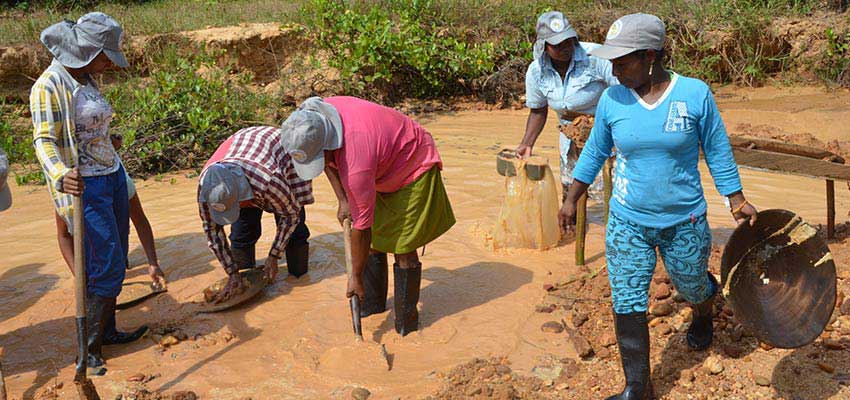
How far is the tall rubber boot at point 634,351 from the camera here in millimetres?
2996

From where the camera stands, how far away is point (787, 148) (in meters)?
4.48

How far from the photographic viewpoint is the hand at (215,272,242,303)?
444 centimetres

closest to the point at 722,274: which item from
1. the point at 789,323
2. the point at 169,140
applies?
the point at 789,323

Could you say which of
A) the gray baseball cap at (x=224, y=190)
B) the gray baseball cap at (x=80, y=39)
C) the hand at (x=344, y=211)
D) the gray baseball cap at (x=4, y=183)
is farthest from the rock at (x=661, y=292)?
the gray baseball cap at (x=4, y=183)

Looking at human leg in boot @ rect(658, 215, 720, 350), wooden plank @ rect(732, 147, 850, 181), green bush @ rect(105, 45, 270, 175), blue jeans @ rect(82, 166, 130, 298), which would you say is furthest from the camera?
green bush @ rect(105, 45, 270, 175)

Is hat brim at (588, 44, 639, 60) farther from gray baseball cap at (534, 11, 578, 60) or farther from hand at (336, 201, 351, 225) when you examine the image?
gray baseball cap at (534, 11, 578, 60)

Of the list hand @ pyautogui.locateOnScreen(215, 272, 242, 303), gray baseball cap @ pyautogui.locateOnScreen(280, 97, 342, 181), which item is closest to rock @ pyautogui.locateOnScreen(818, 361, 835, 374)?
gray baseball cap @ pyautogui.locateOnScreen(280, 97, 342, 181)

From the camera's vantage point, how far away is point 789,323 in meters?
3.12

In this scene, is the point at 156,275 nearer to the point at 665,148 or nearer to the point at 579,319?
the point at 579,319

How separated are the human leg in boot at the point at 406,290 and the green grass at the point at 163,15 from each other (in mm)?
7522

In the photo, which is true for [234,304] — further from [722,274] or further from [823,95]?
[823,95]

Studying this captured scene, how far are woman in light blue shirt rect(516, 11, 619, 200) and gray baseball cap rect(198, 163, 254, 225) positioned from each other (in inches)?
74.7

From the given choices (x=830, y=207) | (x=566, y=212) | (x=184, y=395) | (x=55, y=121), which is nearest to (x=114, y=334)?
(x=184, y=395)

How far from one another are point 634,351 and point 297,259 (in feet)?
8.35
